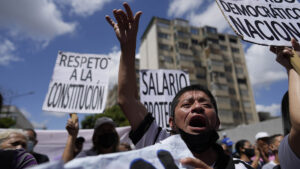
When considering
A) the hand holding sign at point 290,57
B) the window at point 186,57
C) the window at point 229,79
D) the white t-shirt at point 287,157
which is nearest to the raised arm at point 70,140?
the white t-shirt at point 287,157

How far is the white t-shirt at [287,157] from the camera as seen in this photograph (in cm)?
124

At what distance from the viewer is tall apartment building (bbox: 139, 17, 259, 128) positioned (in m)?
43.0

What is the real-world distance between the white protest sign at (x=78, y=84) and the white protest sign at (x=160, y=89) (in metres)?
0.77

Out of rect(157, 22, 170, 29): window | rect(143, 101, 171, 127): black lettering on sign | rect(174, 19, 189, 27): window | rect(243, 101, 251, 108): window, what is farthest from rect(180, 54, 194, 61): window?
rect(143, 101, 171, 127): black lettering on sign

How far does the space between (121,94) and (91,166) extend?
2.86 feet

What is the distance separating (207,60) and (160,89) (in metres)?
43.8

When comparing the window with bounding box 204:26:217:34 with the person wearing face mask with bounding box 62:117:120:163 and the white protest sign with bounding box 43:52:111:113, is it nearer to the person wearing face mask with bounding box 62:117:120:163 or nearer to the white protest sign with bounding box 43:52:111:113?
the white protest sign with bounding box 43:52:111:113

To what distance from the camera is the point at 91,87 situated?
3.93 m

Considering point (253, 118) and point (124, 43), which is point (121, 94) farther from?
point (253, 118)

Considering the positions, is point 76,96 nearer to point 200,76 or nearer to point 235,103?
point 200,76

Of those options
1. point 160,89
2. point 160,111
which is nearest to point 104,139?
point 160,111

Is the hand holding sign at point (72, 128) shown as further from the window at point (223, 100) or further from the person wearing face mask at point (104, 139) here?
the window at point (223, 100)

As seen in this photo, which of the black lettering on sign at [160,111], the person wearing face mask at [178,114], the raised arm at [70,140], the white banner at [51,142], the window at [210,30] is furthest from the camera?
the window at [210,30]

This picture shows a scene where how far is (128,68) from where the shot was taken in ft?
5.63
